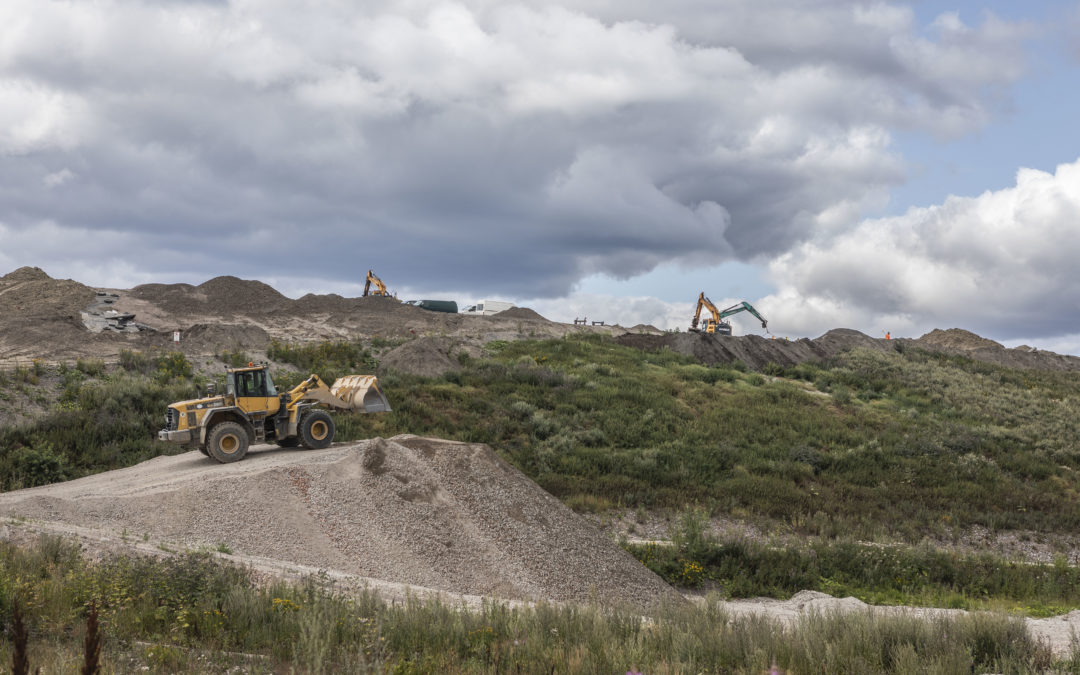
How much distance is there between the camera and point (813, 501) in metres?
22.0

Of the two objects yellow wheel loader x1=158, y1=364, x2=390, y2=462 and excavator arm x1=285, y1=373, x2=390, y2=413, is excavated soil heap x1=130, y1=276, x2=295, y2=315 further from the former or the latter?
yellow wheel loader x1=158, y1=364, x2=390, y2=462

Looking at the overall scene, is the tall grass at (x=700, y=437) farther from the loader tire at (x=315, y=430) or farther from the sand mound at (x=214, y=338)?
the sand mound at (x=214, y=338)

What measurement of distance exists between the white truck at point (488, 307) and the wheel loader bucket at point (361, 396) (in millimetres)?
46906

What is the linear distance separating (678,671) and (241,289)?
215ft

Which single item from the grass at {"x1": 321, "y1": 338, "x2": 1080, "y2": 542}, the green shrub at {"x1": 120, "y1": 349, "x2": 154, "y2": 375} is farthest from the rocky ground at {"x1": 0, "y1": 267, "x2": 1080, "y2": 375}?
the grass at {"x1": 321, "y1": 338, "x2": 1080, "y2": 542}

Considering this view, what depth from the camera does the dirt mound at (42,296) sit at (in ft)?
158

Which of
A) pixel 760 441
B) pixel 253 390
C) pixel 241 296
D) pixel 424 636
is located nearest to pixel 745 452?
pixel 760 441

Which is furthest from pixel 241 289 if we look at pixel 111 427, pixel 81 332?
pixel 111 427

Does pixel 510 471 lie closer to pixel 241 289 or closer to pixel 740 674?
pixel 740 674

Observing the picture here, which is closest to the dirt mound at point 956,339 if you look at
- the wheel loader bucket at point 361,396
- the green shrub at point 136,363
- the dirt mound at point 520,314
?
the dirt mound at point 520,314

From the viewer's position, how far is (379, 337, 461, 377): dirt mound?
34469 millimetres

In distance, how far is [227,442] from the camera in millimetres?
17797

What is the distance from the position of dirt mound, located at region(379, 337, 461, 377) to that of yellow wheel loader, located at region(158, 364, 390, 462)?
45.2ft

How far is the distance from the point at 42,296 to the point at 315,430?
155ft
